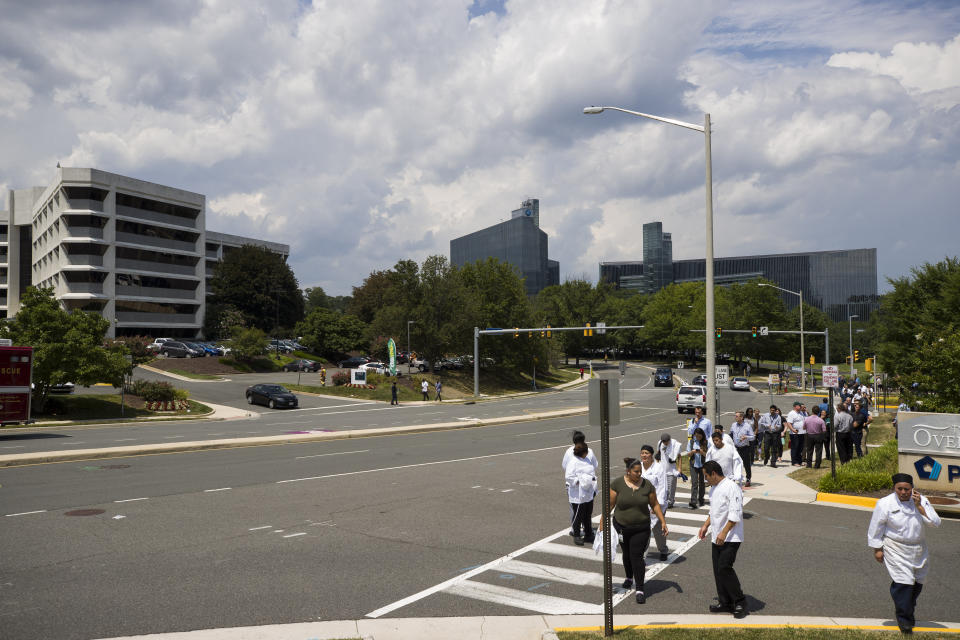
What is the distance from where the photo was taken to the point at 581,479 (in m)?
9.99

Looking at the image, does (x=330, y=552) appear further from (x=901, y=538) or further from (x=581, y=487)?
(x=901, y=538)

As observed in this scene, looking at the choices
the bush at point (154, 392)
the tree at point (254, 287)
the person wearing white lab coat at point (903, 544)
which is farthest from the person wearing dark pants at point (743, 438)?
the tree at point (254, 287)

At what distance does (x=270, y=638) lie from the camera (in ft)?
21.8

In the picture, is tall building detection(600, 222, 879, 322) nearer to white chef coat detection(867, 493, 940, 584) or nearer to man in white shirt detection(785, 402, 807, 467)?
man in white shirt detection(785, 402, 807, 467)

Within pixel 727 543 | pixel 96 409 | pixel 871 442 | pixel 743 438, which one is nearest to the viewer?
pixel 727 543

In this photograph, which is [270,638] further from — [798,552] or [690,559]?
[798,552]

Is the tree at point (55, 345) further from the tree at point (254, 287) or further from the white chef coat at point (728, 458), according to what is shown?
the tree at point (254, 287)

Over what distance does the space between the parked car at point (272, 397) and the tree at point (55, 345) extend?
9.23 metres

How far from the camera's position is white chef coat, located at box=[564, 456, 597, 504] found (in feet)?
32.8

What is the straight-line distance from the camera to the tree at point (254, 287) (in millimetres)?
88000

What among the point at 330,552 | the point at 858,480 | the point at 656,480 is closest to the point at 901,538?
the point at 656,480

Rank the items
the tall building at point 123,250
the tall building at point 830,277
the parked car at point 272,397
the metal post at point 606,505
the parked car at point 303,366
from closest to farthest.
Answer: the metal post at point 606,505 < the parked car at point 272,397 < the parked car at point 303,366 < the tall building at point 123,250 < the tall building at point 830,277

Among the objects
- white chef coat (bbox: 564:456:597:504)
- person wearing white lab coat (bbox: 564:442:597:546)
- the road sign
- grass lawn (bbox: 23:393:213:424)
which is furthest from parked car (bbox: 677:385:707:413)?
white chef coat (bbox: 564:456:597:504)

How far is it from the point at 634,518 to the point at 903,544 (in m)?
2.73
